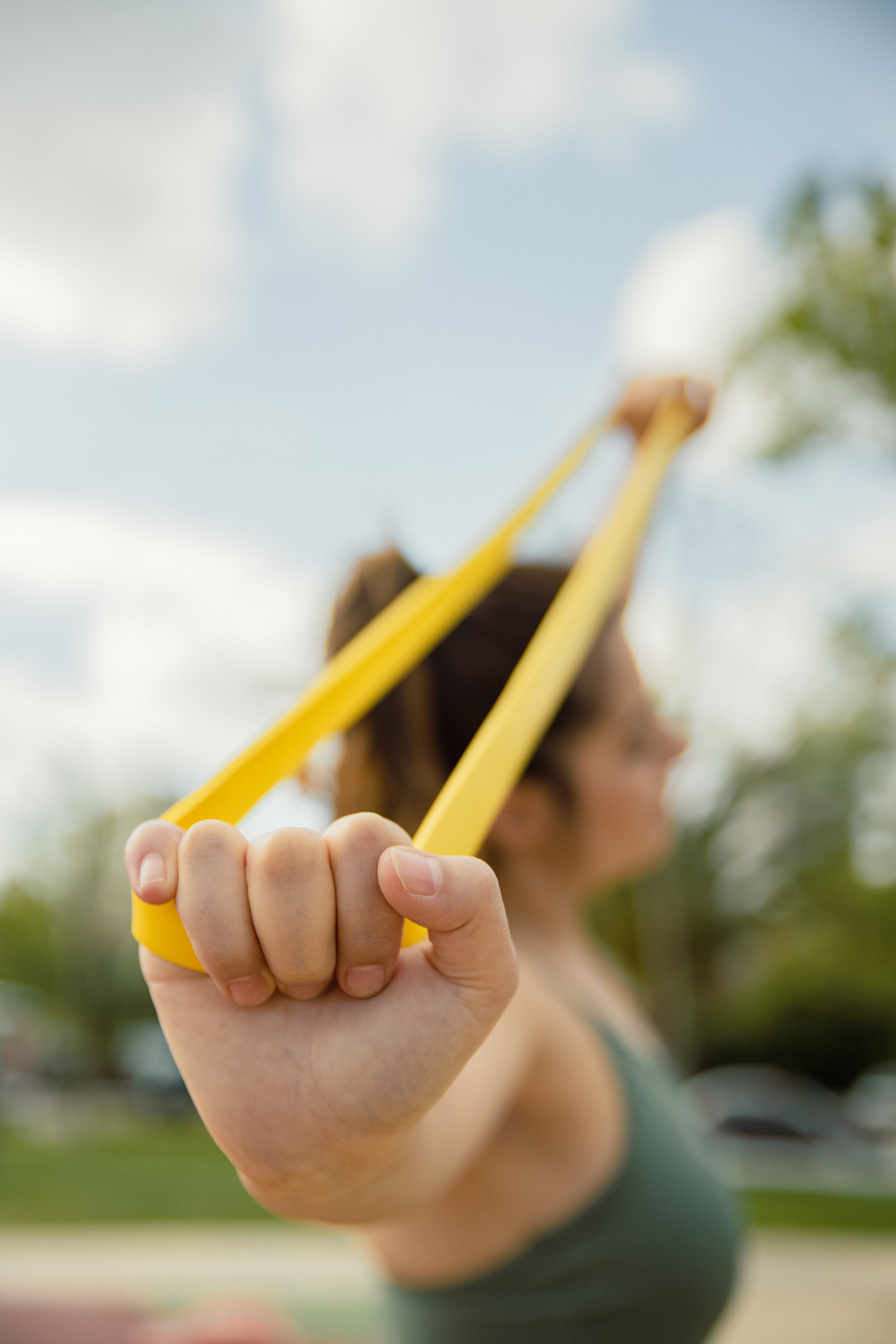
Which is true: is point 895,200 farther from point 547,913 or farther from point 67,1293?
point 67,1293

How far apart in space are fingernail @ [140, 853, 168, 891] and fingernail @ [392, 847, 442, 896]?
0.43ft

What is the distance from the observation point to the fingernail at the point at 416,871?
0.56 m

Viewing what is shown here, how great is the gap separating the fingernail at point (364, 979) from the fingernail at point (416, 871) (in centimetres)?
7

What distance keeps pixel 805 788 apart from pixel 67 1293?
1581 centimetres

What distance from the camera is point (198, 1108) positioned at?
2.25 feet

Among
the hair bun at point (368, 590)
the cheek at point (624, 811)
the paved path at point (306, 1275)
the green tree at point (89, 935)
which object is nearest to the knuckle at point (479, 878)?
the hair bun at point (368, 590)

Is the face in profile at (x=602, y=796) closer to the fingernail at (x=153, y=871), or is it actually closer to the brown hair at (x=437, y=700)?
the brown hair at (x=437, y=700)

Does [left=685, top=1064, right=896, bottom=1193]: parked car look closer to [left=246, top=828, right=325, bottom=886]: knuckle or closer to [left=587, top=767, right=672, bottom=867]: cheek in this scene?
[left=587, top=767, right=672, bottom=867]: cheek

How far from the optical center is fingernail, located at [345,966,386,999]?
1.99 ft

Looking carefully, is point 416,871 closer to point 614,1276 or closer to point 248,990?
point 248,990

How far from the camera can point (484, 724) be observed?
0.95m

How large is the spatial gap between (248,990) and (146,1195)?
12.6 metres

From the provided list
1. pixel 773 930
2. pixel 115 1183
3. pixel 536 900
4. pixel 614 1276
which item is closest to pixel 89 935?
pixel 773 930

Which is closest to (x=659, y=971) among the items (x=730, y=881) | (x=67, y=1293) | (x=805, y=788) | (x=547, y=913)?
(x=730, y=881)
